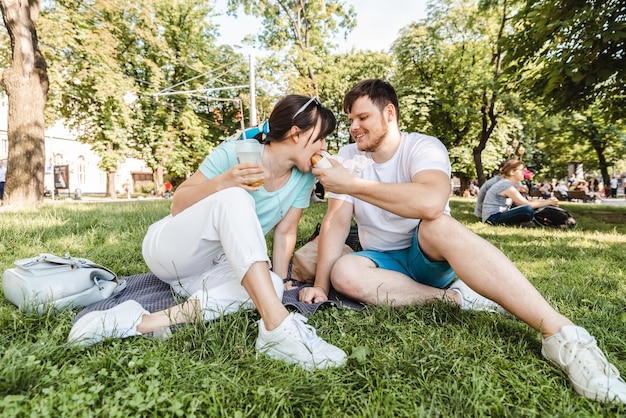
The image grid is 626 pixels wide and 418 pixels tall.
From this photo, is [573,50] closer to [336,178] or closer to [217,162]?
[336,178]

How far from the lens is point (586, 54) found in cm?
661

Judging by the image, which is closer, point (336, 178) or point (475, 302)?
point (336, 178)

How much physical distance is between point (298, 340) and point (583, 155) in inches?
1424

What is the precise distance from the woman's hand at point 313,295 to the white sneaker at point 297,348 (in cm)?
69

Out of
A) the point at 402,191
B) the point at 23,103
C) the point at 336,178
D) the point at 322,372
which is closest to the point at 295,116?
the point at 336,178

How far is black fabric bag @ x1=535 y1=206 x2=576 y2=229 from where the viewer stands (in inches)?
275

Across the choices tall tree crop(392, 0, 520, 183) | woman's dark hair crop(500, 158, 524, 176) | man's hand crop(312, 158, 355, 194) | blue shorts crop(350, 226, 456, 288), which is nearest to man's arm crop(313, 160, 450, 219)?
man's hand crop(312, 158, 355, 194)

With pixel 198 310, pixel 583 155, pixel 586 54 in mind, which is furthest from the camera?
pixel 583 155

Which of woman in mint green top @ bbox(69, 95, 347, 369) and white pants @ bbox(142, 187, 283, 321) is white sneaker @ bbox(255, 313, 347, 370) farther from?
white pants @ bbox(142, 187, 283, 321)

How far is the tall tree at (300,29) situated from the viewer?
52.2 feet

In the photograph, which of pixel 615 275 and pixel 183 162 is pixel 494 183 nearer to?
pixel 615 275

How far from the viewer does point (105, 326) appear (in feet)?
6.15

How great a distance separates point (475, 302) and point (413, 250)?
0.50 meters

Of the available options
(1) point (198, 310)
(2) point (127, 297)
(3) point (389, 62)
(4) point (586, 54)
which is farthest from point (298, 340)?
(3) point (389, 62)
